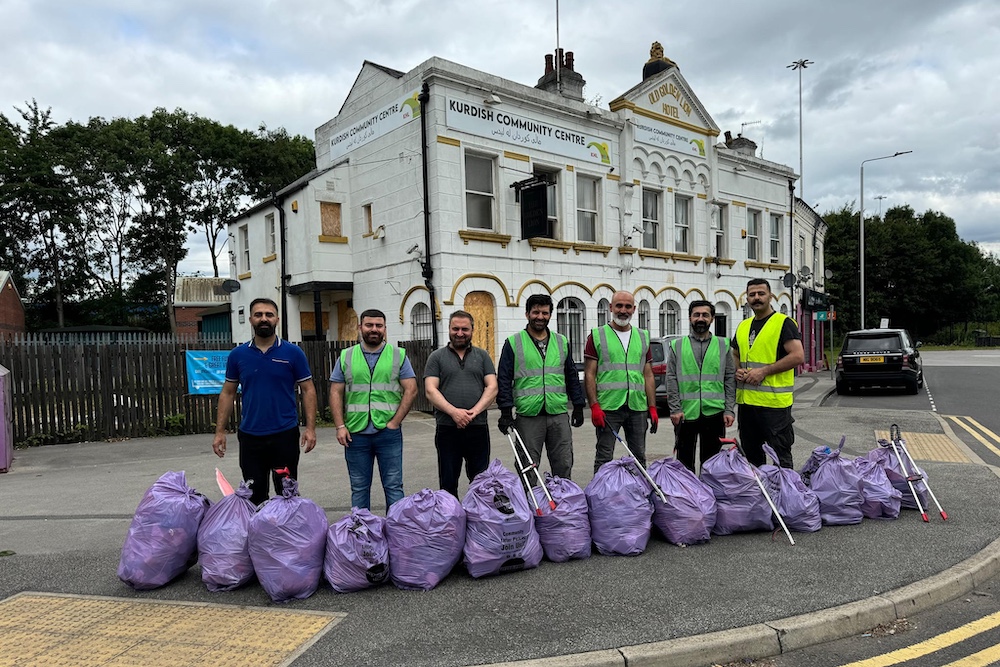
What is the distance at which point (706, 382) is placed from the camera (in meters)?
5.60

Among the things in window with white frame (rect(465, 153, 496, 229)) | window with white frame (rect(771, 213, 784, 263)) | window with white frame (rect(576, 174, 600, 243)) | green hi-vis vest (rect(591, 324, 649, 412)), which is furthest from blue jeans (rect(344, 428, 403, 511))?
window with white frame (rect(771, 213, 784, 263))

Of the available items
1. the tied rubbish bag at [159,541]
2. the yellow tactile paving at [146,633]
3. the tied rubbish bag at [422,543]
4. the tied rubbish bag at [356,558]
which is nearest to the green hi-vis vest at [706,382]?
the tied rubbish bag at [422,543]

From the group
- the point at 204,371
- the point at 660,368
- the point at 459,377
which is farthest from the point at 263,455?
the point at 660,368

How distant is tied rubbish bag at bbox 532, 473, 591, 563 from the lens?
4.55 m

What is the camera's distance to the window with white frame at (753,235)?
22.9 m

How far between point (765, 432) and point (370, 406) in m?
3.37

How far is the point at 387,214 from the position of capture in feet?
49.8

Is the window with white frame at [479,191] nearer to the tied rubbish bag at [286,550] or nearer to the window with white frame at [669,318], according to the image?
the window with white frame at [669,318]

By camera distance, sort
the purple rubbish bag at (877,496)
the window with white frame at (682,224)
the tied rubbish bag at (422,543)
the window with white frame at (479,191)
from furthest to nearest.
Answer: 1. the window with white frame at (682,224)
2. the window with white frame at (479,191)
3. the purple rubbish bag at (877,496)
4. the tied rubbish bag at (422,543)

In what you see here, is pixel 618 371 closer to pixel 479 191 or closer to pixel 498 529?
pixel 498 529

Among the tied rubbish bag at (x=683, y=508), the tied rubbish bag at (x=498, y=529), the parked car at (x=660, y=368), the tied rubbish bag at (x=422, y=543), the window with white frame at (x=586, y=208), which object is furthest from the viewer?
the window with white frame at (x=586, y=208)

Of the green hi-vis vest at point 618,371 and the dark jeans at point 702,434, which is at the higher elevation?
the green hi-vis vest at point 618,371

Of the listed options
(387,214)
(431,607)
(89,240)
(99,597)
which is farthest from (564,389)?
(89,240)

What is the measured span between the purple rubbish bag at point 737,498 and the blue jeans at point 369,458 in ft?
8.06
